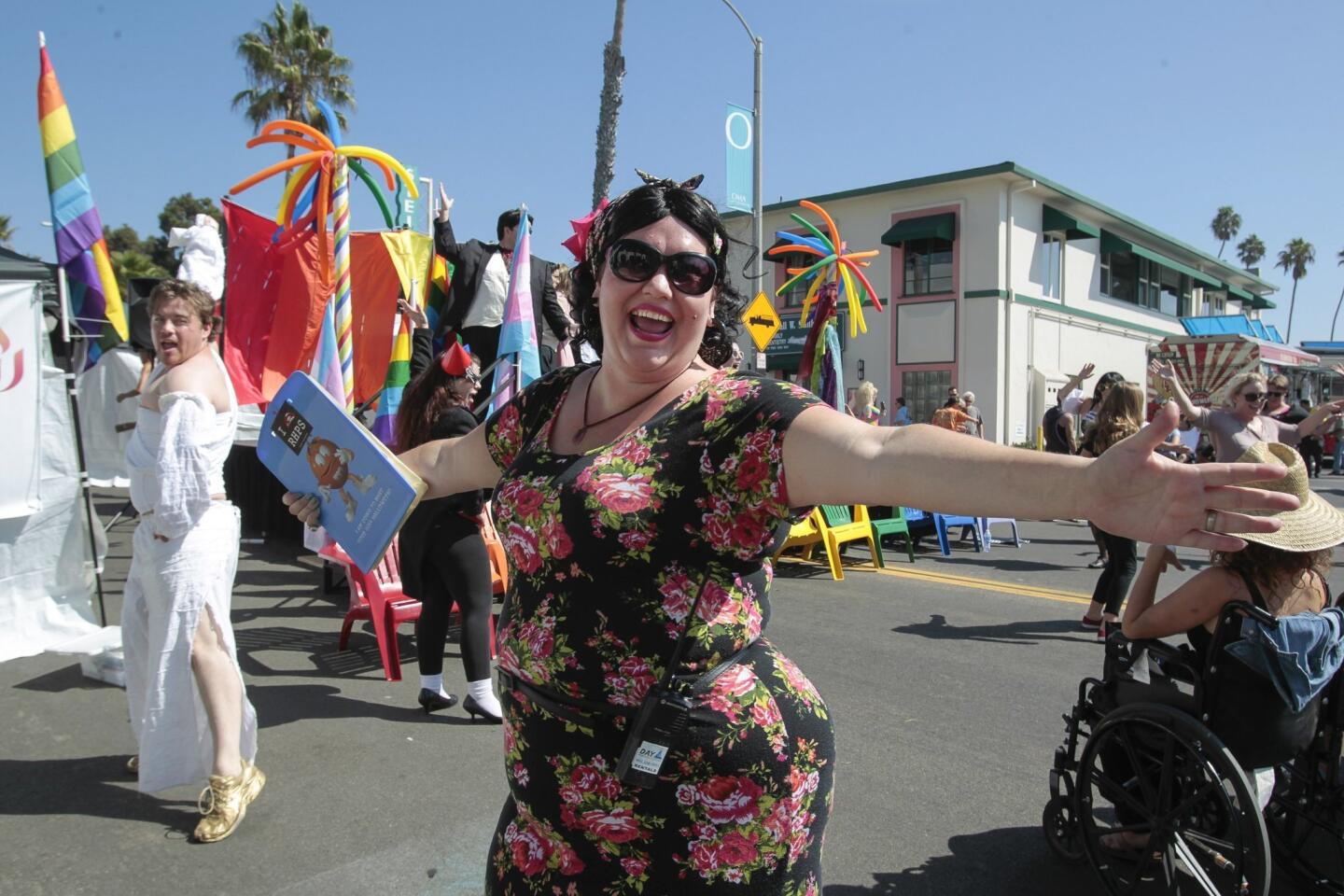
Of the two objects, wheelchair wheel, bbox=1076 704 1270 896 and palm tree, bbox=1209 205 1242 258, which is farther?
palm tree, bbox=1209 205 1242 258

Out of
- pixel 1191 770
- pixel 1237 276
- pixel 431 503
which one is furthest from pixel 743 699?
pixel 1237 276

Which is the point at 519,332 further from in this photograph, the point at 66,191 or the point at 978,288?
the point at 978,288

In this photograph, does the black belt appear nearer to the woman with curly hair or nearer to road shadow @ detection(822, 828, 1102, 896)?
road shadow @ detection(822, 828, 1102, 896)

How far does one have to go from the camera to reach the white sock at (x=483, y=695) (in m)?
4.60

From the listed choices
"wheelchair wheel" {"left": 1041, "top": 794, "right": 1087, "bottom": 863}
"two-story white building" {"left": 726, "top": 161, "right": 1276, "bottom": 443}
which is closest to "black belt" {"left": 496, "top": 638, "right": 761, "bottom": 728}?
"wheelchair wheel" {"left": 1041, "top": 794, "right": 1087, "bottom": 863}

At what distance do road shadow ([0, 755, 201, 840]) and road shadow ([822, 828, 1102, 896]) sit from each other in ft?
8.55

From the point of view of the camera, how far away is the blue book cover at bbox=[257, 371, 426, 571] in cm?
207

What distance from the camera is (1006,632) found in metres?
6.57

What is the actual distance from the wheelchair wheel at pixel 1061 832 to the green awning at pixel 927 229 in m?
23.3

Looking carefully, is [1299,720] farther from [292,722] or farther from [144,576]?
[292,722]

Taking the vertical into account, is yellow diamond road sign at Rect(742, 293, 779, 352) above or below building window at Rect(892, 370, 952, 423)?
above

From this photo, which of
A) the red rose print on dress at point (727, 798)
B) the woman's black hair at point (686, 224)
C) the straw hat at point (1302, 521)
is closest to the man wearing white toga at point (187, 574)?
the woman's black hair at point (686, 224)

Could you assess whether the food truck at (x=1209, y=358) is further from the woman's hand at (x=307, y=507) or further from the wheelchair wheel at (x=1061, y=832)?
the woman's hand at (x=307, y=507)

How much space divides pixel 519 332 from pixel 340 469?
12.2 feet
